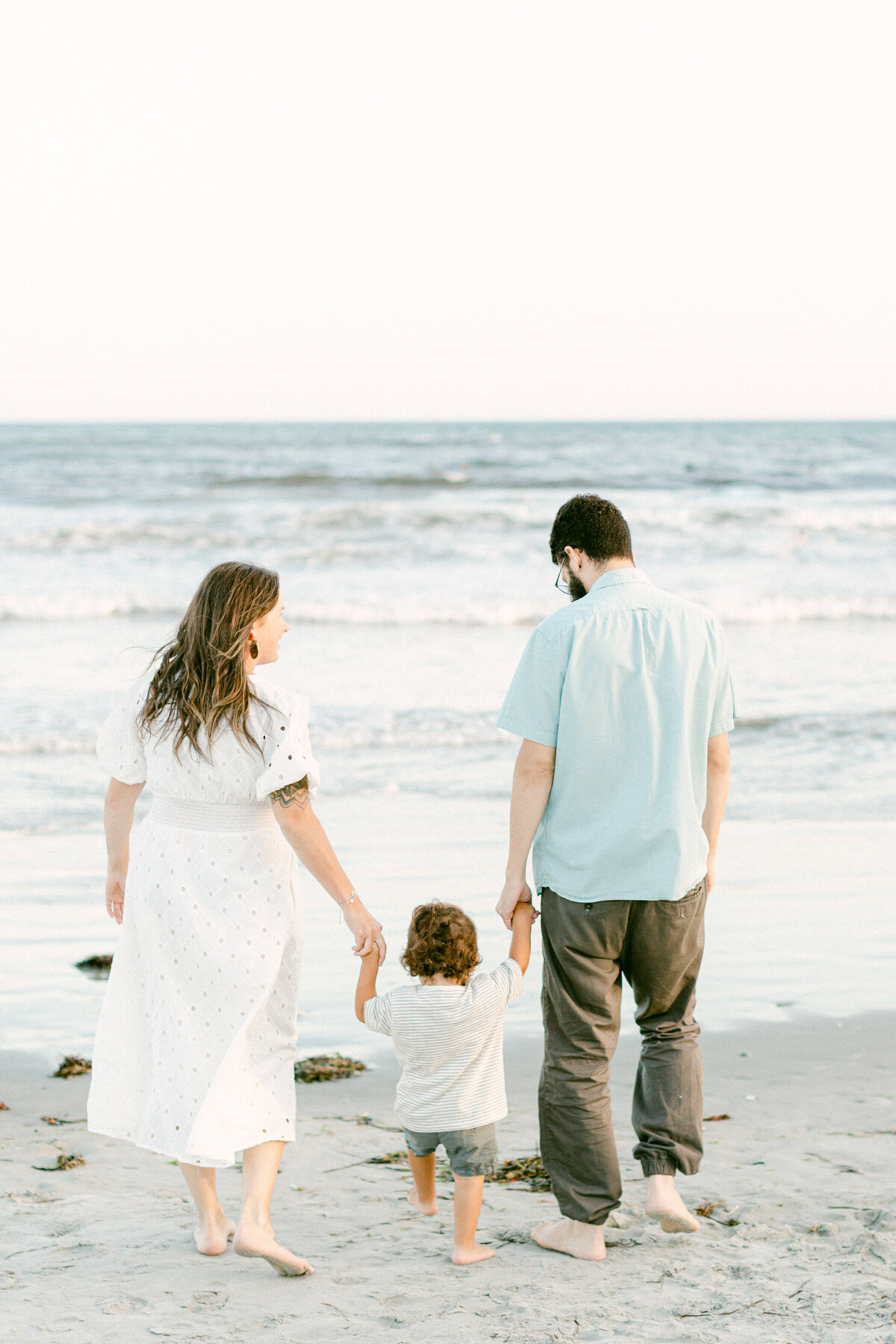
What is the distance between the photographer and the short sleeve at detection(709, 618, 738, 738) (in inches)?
109

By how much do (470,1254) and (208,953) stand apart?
0.85m

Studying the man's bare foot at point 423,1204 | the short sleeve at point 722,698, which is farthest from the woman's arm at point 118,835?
the short sleeve at point 722,698

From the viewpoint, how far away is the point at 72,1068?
381 cm

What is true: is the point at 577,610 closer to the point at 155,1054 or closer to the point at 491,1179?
the point at 155,1054

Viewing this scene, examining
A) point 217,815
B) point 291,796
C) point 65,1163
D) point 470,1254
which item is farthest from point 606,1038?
point 65,1163

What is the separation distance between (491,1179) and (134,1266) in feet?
3.07

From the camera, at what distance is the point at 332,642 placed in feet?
39.5

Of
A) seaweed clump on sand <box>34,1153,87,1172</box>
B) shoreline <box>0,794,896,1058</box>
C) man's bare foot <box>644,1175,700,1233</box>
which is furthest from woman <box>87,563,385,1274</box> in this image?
shoreline <box>0,794,896,1058</box>

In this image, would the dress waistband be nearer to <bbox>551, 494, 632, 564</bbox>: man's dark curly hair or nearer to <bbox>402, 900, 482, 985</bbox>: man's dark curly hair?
<bbox>402, 900, 482, 985</bbox>: man's dark curly hair

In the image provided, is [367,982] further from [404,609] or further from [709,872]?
[404,609]

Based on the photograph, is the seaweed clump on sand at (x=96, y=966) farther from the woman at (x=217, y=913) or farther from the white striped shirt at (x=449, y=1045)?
the white striped shirt at (x=449, y=1045)

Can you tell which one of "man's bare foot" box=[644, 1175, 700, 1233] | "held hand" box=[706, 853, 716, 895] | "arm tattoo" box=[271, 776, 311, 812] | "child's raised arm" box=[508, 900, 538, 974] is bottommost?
"man's bare foot" box=[644, 1175, 700, 1233]

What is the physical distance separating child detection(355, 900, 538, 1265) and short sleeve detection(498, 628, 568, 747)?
41 centimetres

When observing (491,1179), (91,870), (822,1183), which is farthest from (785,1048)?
(91,870)
